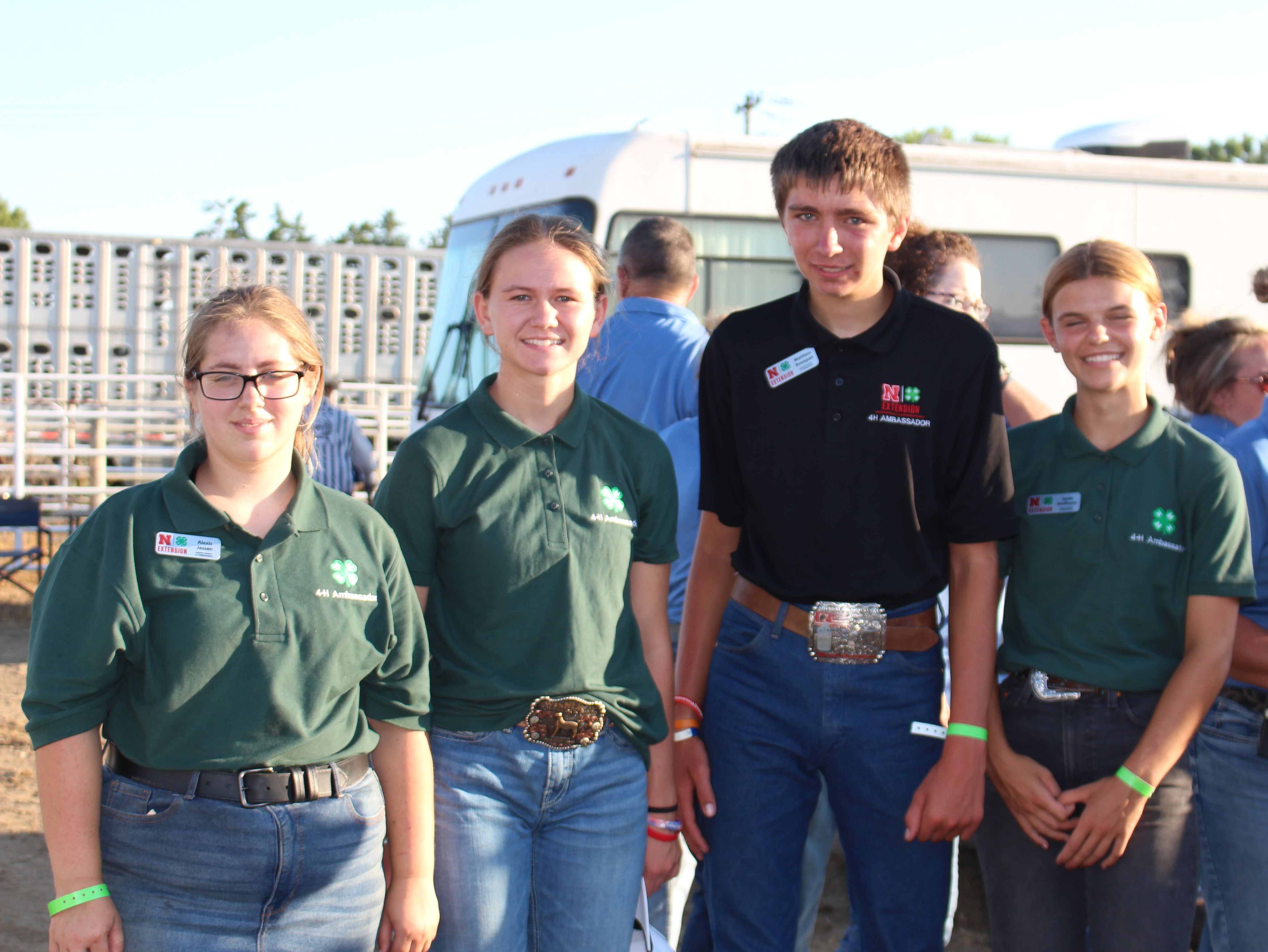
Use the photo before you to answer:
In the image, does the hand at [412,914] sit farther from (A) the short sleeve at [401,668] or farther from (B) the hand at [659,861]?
(B) the hand at [659,861]

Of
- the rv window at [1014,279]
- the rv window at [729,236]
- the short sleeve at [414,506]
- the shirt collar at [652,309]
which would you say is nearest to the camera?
the short sleeve at [414,506]

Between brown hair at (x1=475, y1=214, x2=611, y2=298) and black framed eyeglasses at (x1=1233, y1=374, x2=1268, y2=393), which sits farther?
black framed eyeglasses at (x1=1233, y1=374, x2=1268, y2=393)

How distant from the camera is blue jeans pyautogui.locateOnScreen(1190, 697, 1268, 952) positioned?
2367mm

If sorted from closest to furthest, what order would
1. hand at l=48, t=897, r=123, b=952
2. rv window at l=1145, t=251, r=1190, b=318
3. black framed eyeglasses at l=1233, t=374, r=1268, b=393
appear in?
hand at l=48, t=897, r=123, b=952 < black framed eyeglasses at l=1233, t=374, r=1268, b=393 < rv window at l=1145, t=251, r=1190, b=318

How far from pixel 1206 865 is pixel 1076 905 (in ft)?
1.02

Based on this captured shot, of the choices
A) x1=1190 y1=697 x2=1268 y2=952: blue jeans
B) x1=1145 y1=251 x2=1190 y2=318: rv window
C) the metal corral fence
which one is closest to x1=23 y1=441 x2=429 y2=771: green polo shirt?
x1=1190 y1=697 x2=1268 y2=952: blue jeans

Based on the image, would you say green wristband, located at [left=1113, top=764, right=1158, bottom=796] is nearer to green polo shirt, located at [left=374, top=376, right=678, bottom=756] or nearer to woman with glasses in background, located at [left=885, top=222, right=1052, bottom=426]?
green polo shirt, located at [left=374, top=376, right=678, bottom=756]

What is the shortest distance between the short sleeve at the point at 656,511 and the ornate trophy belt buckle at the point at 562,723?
13.5 inches

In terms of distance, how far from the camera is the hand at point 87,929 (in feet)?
5.92

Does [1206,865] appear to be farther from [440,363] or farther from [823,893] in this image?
[440,363]

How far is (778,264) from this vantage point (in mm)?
7293

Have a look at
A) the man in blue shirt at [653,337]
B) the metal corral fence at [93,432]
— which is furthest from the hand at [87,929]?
the metal corral fence at [93,432]

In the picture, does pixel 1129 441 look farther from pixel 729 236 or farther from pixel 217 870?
pixel 729 236

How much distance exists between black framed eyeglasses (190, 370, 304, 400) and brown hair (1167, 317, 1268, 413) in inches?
102
